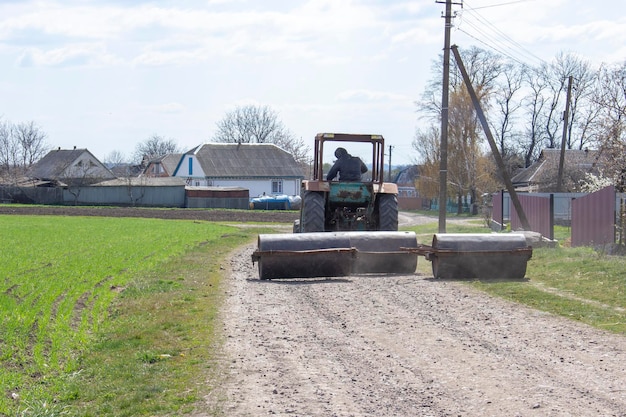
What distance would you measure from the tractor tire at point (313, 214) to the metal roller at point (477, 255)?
3359 millimetres

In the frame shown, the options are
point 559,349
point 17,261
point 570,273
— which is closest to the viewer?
point 559,349

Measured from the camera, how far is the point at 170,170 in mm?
99688

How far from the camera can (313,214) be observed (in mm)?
17969

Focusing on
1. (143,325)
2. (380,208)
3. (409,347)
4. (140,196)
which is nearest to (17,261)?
(380,208)

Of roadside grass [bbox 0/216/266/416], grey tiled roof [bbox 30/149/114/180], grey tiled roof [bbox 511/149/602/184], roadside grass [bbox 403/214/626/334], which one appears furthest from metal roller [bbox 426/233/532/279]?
grey tiled roof [bbox 30/149/114/180]

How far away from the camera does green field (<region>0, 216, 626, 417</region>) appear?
7.38 m

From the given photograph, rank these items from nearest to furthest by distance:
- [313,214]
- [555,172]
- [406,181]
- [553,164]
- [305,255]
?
[305,255]
[313,214]
[555,172]
[553,164]
[406,181]

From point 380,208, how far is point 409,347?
9.83 m

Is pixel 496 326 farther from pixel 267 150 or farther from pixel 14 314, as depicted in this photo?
pixel 267 150

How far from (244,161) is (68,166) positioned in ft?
69.3

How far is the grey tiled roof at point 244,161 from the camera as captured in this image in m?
84.8

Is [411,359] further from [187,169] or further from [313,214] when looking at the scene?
[187,169]

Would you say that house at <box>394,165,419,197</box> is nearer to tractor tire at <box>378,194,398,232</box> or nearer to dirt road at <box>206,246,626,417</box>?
tractor tire at <box>378,194,398,232</box>

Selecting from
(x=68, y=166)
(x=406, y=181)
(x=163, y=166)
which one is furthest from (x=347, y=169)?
(x=406, y=181)
